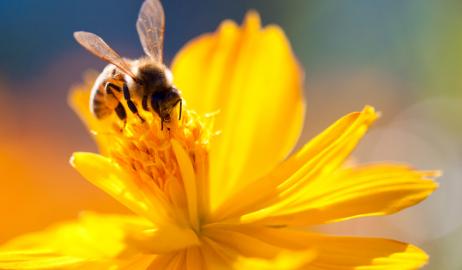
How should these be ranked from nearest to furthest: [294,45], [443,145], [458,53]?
[458,53], [443,145], [294,45]

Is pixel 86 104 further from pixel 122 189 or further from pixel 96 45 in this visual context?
pixel 122 189

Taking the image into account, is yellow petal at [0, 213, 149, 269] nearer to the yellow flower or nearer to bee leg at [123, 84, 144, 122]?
the yellow flower

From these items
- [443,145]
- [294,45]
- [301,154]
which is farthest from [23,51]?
[301,154]

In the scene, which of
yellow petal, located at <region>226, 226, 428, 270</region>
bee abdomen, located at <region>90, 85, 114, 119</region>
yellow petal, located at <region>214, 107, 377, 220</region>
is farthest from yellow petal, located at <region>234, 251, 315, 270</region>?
bee abdomen, located at <region>90, 85, 114, 119</region>

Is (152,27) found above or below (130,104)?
above

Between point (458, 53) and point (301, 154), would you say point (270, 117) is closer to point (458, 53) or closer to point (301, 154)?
point (301, 154)

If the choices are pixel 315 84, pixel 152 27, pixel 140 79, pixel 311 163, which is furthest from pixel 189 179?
pixel 315 84

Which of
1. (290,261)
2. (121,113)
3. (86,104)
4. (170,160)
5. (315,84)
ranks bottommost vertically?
(290,261)
